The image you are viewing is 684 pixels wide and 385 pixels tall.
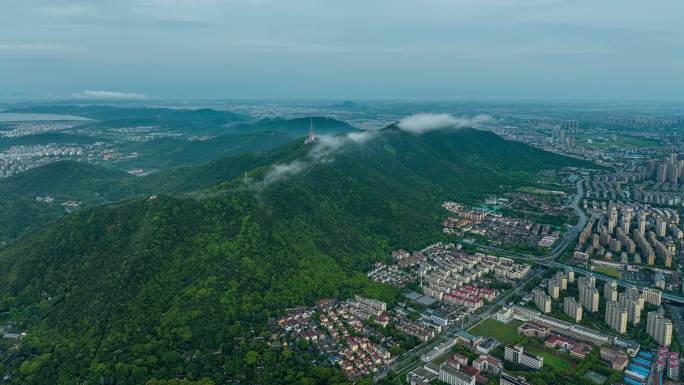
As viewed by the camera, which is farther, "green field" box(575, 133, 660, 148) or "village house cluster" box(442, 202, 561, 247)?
"green field" box(575, 133, 660, 148)

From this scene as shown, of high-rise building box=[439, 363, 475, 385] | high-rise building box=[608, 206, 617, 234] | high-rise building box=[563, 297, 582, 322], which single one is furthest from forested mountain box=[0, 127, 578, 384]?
high-rise building box=[608, 206, 617, 234]

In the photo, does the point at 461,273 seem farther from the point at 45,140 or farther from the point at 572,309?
the point at 45,140

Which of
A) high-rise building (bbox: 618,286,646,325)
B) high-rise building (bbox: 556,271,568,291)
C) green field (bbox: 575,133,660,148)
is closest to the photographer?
high-rise building (bbox: 618,286,646,325)

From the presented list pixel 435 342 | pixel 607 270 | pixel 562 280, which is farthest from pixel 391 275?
pixel 607 270

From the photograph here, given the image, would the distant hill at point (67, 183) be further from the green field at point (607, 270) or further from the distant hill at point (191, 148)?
the green field at point (607, 270)

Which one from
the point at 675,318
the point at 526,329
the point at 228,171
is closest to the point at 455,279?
the point at 526,329

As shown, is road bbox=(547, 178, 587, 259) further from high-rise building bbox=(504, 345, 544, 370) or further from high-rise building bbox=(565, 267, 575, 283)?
high-rise building bbox=(504, 345, 544, 370)

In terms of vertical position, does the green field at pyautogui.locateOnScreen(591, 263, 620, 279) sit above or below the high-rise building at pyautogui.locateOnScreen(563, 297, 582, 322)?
below
